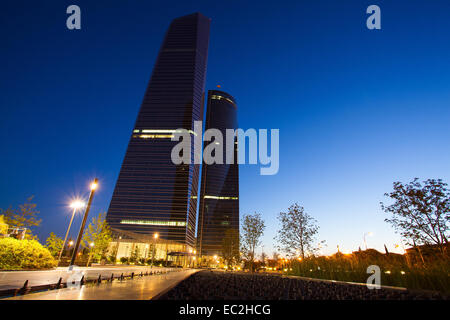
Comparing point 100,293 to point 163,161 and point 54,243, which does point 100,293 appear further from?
point 163,161

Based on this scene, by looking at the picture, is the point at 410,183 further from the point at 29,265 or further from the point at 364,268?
the point at 29,265

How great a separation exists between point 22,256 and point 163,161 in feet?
323

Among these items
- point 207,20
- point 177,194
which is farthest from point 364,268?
point 207,20

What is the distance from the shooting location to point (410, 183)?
59.0 feet

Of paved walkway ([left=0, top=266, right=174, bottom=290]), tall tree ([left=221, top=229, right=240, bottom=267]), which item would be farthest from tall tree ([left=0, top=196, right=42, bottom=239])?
tall tree ([left=221, top=229, right=240, bottom=267])

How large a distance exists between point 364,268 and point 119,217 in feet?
361

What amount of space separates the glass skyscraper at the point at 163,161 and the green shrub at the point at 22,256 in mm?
77674

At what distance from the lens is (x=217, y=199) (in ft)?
544

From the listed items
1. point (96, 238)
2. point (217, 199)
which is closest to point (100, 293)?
point (96, 238)

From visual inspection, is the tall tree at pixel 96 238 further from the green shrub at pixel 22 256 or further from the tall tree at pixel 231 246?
the tall tree at pixel 231 246

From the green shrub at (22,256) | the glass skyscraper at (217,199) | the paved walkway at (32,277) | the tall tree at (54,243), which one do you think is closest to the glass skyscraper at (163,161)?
the glass skyscraper at (217,199)
